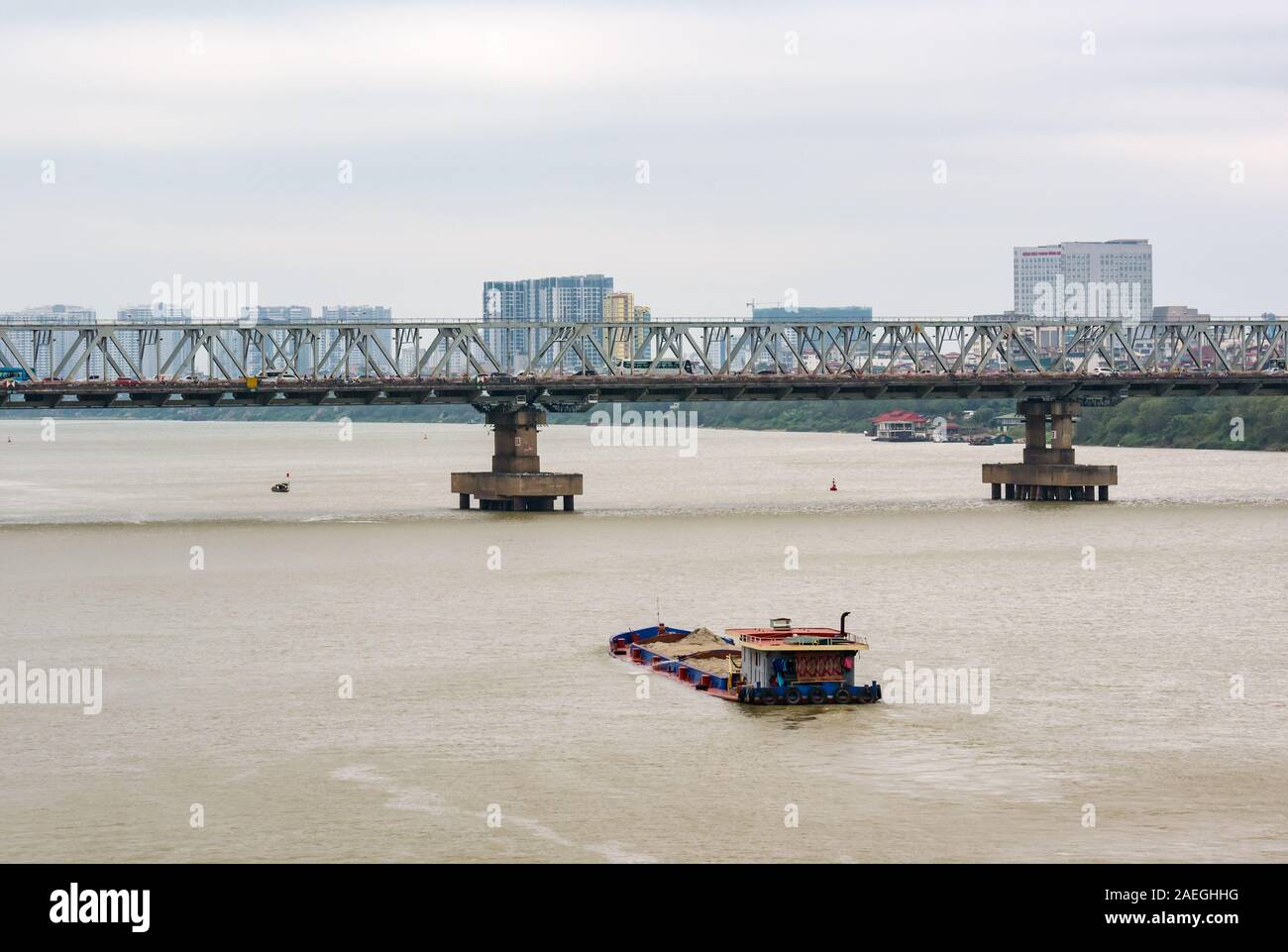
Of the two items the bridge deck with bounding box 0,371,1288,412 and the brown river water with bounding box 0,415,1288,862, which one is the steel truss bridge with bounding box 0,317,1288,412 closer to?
the bridge deck with bounding box 0,371,1288,412

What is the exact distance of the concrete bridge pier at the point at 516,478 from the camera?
116312mm

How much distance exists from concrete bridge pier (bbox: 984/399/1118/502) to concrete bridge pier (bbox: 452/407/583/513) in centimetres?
2943

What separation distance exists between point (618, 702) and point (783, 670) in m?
4.11

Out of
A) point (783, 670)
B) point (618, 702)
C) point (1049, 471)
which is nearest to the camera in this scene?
point (783, 670)

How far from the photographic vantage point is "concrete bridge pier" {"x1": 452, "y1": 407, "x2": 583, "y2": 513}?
116 meters

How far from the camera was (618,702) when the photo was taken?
50906 millimetres

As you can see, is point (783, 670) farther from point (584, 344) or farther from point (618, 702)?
point (584, 344)

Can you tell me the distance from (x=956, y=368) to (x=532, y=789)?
97.7 meters
